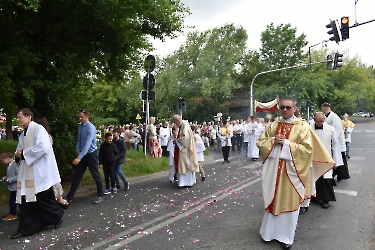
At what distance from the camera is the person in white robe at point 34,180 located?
18.2ft

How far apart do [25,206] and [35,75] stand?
3.79 meters

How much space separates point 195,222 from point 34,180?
264 centimetres

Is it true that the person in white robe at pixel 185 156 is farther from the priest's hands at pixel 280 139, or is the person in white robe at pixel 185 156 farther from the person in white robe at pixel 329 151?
the priest's hands at pixel 280 139

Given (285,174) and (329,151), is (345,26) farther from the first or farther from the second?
(285,174)

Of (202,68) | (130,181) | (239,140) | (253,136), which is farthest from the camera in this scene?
(202,68)

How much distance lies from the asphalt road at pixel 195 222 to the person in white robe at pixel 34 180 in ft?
0.72

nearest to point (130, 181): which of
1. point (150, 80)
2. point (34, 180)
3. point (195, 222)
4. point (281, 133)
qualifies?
point (150, 80)

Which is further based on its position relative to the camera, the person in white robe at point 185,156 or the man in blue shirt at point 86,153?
the person in white robe at point 185,156

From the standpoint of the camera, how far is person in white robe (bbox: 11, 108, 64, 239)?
555 centimetres

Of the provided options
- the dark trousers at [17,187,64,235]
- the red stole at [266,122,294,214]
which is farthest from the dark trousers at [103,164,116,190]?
the red stole at [266,122,294,214]

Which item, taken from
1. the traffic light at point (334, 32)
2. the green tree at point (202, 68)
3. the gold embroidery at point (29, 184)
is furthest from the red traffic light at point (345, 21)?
the green tree at point (202, 68)

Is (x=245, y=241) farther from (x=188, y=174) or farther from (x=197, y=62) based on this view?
(x=197, y=62)

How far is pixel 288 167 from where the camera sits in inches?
198

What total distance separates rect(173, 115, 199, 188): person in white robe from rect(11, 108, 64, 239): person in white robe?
4.05 metres
